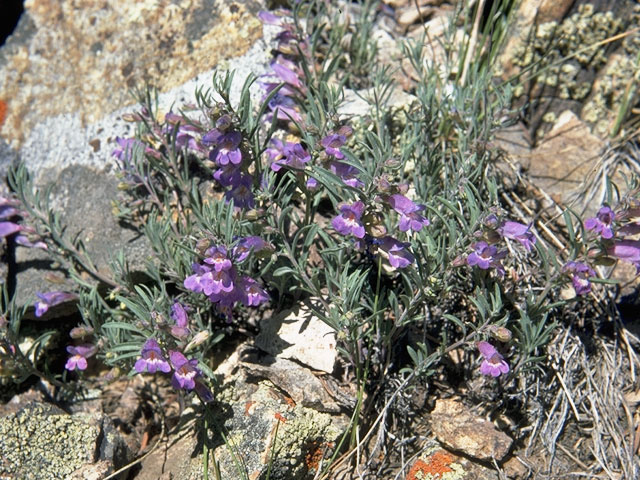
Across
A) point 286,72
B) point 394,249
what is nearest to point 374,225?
point 394,249

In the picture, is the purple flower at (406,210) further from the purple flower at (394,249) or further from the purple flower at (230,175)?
the purple flower at (230,175)

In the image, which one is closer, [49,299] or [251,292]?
[251,292]

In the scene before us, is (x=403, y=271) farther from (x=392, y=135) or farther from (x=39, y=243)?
(x=39, y=243)

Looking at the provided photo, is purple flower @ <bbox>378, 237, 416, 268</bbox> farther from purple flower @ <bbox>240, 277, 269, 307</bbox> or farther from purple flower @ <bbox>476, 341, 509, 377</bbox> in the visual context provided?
purple flower @ <bbox>240, 277, 269, 307</bbox>

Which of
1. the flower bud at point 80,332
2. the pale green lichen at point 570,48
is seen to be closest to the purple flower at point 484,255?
the pale green lichen at point 570,48

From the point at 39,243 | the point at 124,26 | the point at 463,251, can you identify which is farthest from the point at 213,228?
the point at 124,26

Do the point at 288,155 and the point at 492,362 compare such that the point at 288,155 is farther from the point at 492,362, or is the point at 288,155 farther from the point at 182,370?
the point at 492,362

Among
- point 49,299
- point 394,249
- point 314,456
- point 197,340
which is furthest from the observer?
point 49,299
